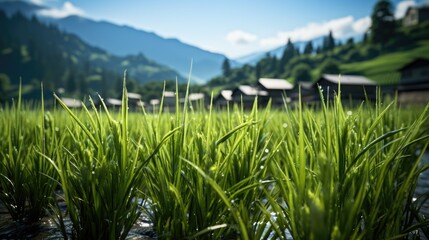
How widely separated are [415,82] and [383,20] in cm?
5348

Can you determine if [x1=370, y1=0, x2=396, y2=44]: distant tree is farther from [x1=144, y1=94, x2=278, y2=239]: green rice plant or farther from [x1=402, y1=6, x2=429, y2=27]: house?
[x1=144, y1=94, x2=278, y2=239]: green rice plant

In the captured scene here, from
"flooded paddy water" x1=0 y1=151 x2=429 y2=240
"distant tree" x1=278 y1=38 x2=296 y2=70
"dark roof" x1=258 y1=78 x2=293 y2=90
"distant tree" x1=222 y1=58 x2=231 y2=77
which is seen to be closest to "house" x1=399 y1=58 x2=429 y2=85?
"dark roof" x1=258 y1=78 x2=293 y2=90

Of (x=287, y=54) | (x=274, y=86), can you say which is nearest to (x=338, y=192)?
(x=274, y=86)

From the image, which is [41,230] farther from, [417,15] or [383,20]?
[417,15]

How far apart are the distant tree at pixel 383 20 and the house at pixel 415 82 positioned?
5021 cm

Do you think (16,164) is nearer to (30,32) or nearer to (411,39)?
(411,39)

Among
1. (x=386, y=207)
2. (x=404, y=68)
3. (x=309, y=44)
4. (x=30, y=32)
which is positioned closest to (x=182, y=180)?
(x=386, y=207)

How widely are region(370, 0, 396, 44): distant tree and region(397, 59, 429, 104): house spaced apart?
50208mm

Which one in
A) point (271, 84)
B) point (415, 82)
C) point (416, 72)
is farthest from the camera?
point (415, 82)

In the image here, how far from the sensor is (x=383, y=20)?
85.8m

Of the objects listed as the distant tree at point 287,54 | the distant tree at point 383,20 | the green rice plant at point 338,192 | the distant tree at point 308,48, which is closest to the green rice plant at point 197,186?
the green rice plant at point 338,192

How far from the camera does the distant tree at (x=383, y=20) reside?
281 feet

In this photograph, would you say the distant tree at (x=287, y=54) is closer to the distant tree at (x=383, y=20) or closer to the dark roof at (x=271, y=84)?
the distant tree at (x=383, y=20)

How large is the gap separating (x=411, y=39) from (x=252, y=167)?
103545 mm
